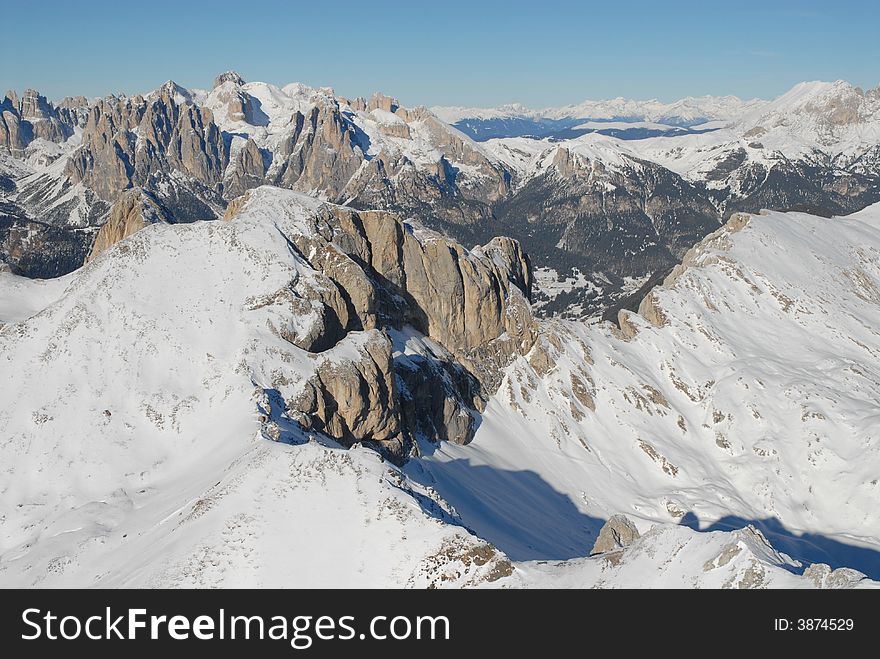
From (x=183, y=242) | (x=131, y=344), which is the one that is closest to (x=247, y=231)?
(x=183, y=242)

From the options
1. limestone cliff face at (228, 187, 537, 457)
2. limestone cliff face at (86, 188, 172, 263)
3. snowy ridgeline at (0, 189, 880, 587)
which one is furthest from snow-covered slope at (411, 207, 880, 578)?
limestone cliff face at (86, 188, 172, 263)

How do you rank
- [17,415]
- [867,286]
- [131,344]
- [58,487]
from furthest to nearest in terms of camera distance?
[867,286]
[131,344]
[17,415]
[58,487]

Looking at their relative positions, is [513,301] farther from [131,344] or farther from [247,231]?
[131,344]

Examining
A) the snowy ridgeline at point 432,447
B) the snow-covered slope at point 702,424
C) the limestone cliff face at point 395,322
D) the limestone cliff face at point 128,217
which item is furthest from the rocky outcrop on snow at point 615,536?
the limestone cliff face at point 128,217

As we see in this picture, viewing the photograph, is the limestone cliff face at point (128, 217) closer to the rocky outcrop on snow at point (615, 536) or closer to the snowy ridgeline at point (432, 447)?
the snowy ridgeline at point (432, 447)

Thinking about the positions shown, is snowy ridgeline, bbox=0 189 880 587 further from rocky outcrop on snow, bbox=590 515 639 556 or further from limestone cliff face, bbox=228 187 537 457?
limestone cliff face, bbox=228 187 537 457

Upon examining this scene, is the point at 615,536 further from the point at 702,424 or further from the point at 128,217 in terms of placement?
the point at 128,217
